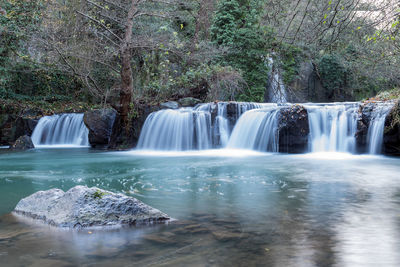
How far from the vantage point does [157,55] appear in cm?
1936

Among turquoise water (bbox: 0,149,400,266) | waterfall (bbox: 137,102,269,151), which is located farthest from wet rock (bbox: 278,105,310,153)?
turquoise water (bbox: 0,149,400,266)

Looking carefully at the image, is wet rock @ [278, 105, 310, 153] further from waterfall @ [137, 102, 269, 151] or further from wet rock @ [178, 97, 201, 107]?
wet rock @ [178, 97, 201, 107]

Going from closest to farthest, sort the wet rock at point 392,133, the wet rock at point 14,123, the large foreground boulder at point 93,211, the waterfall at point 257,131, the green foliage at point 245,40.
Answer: the large foreground boulder at point 93,211
the wet rock at point 392,133
the waterfall at point 257,131
the wet rock at point 14,123
the green foliage at point 245,40

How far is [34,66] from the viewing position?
22.2 meters

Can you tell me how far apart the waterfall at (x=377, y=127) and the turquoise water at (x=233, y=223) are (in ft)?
11.8

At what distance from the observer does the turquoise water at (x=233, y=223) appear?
119 inches

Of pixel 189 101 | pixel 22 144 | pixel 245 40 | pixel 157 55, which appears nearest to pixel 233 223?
pixel 189 101

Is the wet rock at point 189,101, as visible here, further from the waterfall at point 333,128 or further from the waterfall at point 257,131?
the waterfall at point 333,128

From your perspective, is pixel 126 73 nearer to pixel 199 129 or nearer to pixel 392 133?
pixel 199 129

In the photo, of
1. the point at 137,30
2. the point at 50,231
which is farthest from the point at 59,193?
the point at 137,30

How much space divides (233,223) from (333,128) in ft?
33.8

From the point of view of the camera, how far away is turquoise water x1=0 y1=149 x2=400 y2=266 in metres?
3.01

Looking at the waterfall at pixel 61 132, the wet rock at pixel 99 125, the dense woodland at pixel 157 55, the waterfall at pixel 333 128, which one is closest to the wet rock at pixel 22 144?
the waterfall at pixel 61 132

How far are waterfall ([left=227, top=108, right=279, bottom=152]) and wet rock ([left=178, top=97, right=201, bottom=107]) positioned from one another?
110 inches
